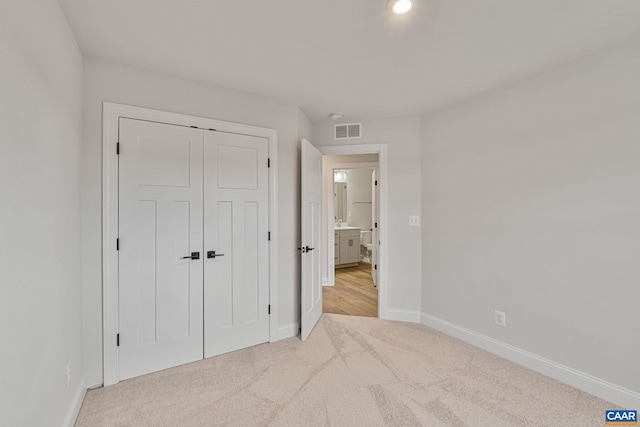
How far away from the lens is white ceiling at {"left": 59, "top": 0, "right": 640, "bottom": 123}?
1496 mm

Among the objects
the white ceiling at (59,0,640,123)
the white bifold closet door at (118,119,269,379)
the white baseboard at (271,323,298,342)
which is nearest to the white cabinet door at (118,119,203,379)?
the white bifold closet door at (118,119,269,379)

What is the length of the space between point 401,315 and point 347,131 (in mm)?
2362

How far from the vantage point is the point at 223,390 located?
6.36 feet

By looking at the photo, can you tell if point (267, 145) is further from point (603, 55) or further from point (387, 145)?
point (603, 55)

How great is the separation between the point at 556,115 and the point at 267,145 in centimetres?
245

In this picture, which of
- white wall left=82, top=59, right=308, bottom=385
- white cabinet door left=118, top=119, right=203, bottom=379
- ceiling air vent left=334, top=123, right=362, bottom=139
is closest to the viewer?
white wall left=82, top=59, right=308, bottom=385

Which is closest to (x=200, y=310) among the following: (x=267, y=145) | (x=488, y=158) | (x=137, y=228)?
(x=137, y=228)

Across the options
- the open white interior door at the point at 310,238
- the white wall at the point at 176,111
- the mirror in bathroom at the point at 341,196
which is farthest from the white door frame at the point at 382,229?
the mirror in bathroom at the point at 341,196

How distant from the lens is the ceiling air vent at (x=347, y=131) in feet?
11.0

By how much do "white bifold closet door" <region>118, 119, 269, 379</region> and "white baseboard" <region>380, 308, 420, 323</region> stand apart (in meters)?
1.48

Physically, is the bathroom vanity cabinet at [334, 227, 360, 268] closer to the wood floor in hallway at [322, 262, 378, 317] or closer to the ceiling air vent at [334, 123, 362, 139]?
the wood floor in hallway at [322, 262, 378, 317]

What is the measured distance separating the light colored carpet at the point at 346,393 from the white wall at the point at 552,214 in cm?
39

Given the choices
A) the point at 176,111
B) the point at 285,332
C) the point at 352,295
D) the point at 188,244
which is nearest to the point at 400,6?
the point at 176,111

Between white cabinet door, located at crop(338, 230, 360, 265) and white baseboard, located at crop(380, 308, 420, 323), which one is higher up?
white cabinet door, located at crop(338, 230, 360, 265)
